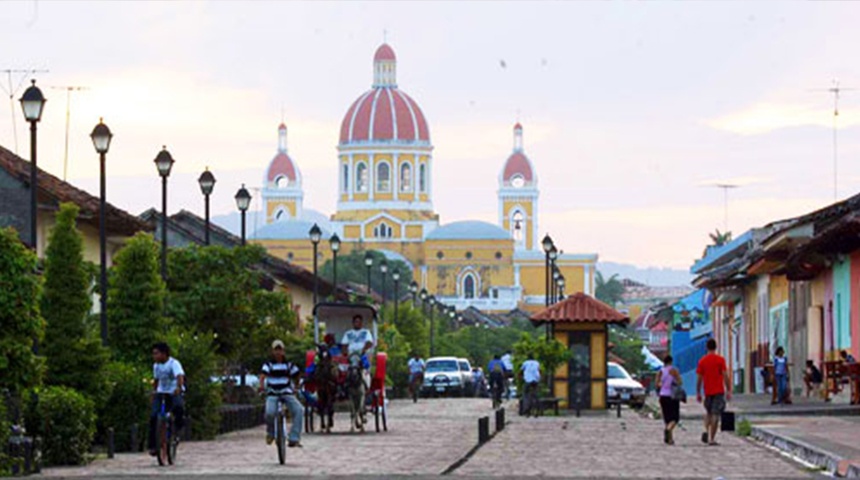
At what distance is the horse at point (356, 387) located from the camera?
107 ft

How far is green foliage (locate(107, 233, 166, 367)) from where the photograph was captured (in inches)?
1208

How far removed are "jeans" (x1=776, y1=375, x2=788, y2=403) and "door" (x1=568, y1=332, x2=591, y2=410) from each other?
13.9ft

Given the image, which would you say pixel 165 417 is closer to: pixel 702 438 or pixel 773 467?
pixel 773 467

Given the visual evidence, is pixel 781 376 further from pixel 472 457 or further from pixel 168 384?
pixel 168 384

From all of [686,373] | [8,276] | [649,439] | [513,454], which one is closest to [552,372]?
[649,439]

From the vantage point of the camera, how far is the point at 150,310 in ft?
101

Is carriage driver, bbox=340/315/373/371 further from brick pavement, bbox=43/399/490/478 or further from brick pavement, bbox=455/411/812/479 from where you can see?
brick pavement, bbox=455/411/812/479

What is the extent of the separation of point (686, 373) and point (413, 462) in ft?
242

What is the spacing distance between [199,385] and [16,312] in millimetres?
10063

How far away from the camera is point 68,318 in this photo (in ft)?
84.7

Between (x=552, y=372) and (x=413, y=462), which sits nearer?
(x=413, y=462)

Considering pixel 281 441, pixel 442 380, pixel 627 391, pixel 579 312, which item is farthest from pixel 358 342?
pixel 442 380

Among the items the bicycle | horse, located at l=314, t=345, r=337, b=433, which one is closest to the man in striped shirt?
the bicycle

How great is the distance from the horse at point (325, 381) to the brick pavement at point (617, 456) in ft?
7.98
